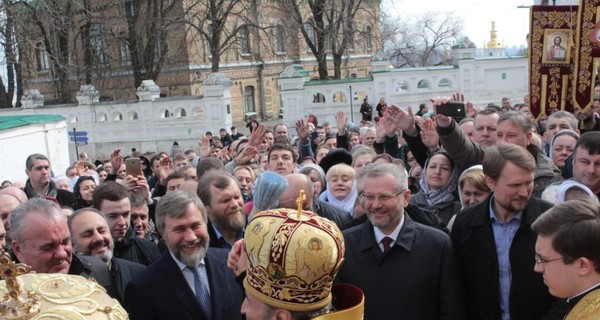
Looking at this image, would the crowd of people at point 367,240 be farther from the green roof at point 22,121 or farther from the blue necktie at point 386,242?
the green roof at point 22,121

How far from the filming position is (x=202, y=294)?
11.8 ft

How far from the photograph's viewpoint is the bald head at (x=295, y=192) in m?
4.21

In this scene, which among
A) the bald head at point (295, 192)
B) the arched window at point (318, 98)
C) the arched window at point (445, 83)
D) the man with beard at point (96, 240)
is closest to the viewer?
the man with beard at point (96, 240)

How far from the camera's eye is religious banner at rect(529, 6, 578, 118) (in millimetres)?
9109

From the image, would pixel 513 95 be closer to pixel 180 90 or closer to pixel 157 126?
pixel 157 126

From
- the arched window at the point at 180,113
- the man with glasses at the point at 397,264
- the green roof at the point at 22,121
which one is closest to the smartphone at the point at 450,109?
the man with glasses at the point at 397,264

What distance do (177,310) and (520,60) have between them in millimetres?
19615

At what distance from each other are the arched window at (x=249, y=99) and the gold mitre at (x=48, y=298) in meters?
33.8

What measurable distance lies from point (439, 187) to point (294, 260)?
3.09 m

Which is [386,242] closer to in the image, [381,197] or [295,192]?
[381,197]

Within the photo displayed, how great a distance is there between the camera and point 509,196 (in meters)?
3.57

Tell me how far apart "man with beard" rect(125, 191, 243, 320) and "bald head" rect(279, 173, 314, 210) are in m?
0.65

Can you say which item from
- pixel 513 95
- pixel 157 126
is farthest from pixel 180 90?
pixel 513 95

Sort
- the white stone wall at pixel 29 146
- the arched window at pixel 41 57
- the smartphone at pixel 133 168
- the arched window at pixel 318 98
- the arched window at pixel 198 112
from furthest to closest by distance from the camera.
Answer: the arched window at pixel 318 98
the arched window at pixel 198 112
the arched window at pixel 41 57
the white stone wall at pixel 29 146
the smartphone at pixel 133 168
